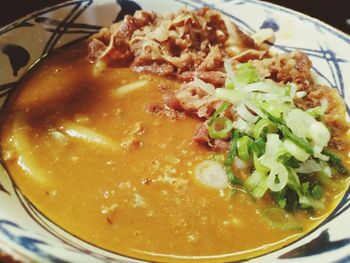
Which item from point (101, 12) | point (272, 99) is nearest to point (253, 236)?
point (272, 99)

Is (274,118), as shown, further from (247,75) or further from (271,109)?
(247,75)

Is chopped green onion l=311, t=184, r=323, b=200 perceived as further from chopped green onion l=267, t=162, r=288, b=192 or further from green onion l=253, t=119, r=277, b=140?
green onion l=253, t=119, r=277, b=140

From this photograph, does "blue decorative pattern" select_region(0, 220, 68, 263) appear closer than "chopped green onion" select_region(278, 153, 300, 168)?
Yes

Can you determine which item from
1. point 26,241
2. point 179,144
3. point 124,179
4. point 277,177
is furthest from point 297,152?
point 26,241

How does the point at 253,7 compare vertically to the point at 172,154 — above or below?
above

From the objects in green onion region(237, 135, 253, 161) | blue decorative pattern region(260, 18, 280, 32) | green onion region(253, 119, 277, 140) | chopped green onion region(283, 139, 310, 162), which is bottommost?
green onion region(237, 135, 253, 161)

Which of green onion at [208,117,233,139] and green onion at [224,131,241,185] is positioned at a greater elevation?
green onion at [208,117,233,139]

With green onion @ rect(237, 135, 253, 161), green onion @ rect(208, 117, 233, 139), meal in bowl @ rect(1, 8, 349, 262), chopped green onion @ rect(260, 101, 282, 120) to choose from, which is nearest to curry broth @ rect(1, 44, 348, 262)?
meal in bowl @ rect(1, 8, 349, 262)

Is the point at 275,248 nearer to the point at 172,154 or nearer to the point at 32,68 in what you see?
the point at 172,154

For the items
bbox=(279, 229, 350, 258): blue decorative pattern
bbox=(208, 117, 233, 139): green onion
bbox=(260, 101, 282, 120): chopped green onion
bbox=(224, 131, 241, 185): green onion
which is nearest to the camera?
bbox=(279, 229, 350, 258): blue decorative pattern
